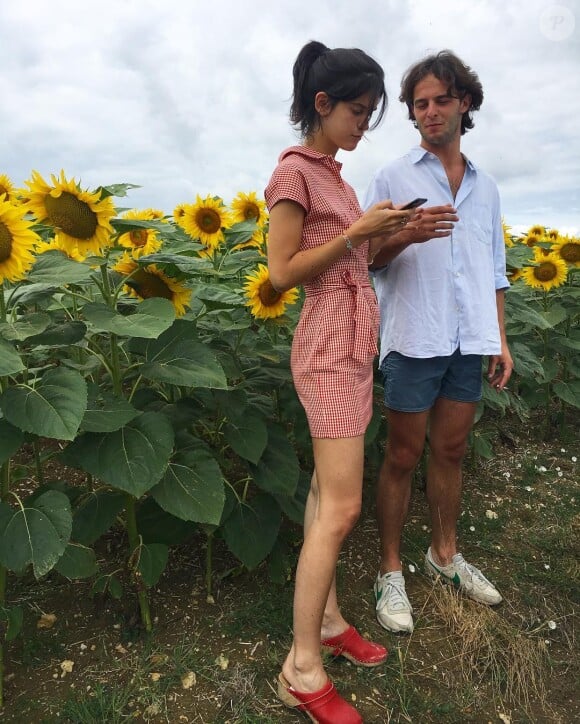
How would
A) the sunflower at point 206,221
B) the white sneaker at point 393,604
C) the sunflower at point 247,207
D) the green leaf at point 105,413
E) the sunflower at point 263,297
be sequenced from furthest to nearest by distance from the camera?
the sunflower at point 247,207 < the sunflower at point 206,221 < the white sneaker at point 393,604 < the sunflower at point 263,297 < the green leaf at point 105,413

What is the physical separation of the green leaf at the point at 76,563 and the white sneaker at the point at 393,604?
98 cm

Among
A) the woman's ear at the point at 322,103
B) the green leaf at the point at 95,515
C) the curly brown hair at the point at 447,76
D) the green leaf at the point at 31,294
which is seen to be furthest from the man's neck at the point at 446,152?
the green leaf at the point at 95,515

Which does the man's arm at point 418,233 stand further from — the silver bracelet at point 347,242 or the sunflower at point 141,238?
the sunflower at point 141,238

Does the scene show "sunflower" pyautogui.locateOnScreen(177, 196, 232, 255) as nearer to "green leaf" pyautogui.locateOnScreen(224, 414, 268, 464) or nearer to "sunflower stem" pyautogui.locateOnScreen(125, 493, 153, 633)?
"green leaf" pyautogui.locateOnScreen(224, 414, 268, 464)

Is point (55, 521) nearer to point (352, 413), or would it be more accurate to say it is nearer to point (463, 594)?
point (352, 413)

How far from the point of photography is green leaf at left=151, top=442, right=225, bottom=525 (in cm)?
177

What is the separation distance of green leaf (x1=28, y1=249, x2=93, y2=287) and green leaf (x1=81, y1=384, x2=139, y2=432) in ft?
1.05

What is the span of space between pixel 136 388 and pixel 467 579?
4.51 feet

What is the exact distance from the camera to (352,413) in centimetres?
170

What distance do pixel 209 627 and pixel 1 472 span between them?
0.82 meters

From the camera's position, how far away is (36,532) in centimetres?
166

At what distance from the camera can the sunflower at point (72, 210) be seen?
1.67 meters

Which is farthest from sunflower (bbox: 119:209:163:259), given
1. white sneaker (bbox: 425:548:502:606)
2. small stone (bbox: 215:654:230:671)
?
white sneaker (bbox: 425:548:502:606)

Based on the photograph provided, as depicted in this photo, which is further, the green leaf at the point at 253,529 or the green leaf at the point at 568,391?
the green leaf at the point at 568,391
